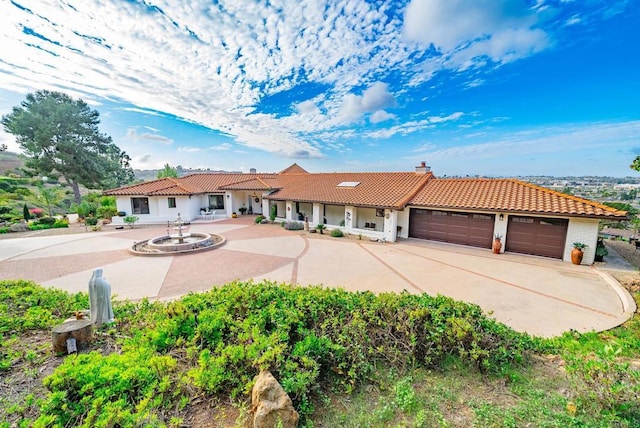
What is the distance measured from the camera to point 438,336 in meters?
4.56

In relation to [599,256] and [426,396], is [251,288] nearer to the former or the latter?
[426,396]

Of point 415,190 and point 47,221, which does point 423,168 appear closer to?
point 415,190

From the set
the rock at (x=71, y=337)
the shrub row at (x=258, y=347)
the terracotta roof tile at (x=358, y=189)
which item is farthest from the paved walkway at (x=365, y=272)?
the rock at (x=71, y=337)

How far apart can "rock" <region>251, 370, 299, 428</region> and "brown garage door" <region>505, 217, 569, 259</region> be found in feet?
49.6

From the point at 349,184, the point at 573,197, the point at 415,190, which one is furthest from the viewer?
the point at 349,184

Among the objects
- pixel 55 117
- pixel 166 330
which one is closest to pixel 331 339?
pixel 166 330

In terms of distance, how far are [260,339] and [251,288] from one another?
6.50 feet

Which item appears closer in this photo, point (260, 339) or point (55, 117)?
point (260, 339)

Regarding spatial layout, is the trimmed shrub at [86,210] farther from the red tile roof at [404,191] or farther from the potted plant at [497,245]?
the potted plant at [497,245]

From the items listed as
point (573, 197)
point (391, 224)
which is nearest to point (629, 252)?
point (573, 197)

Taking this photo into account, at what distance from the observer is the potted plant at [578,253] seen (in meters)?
11.7

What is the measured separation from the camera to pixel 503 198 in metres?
14.2

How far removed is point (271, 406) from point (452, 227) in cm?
1531

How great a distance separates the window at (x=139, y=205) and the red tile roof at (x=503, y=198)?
884 inches
